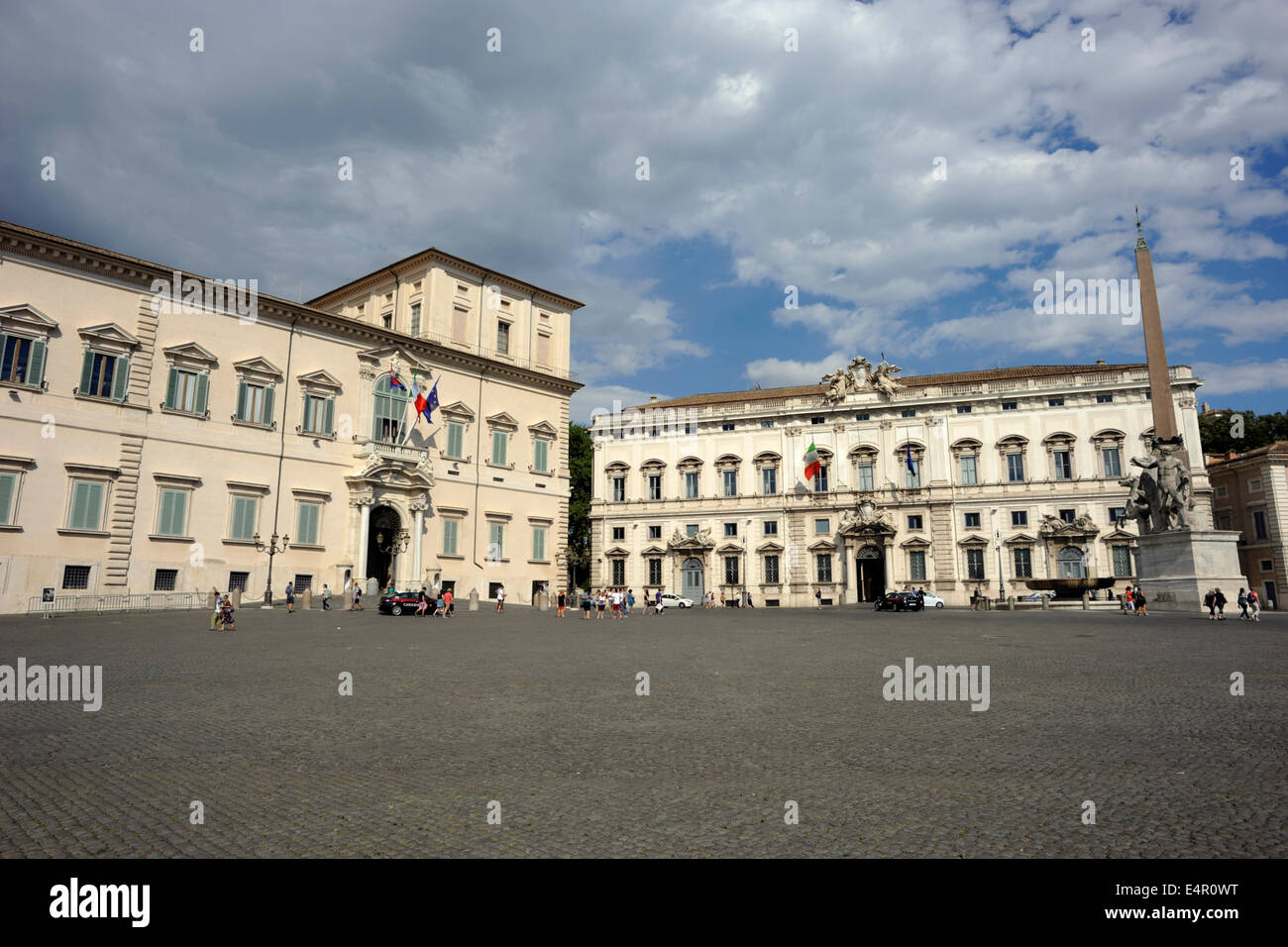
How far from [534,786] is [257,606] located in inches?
1094

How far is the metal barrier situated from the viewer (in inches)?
971

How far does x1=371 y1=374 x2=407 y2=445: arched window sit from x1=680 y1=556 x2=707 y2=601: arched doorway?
25575 mm

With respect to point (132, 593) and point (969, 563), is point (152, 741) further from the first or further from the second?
point (969, 563)

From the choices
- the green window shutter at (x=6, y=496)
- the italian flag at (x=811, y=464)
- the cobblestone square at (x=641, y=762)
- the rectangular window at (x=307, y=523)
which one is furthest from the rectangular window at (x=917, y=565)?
the green window shutter at (x=6, y=496)

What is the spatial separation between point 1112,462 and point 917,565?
13019mm

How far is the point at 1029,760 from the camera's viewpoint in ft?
19.7

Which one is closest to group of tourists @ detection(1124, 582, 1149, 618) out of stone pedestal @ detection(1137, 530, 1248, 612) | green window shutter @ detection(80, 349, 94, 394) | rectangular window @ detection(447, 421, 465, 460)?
stone pedestal @ detection(1137, 530, 1248, 612)

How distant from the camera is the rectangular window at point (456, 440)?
124 feet

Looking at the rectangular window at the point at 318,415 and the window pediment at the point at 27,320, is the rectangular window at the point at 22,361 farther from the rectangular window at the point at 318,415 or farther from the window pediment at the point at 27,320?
the rectangular window at the point at 318,415

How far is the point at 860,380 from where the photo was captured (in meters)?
52.9

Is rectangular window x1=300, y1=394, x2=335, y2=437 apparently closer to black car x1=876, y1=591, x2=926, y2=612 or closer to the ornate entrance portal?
the ornate entrance portal

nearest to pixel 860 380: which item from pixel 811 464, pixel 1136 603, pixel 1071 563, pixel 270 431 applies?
Result: pixel 811 464

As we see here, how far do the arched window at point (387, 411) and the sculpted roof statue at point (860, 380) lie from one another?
1175 inches
